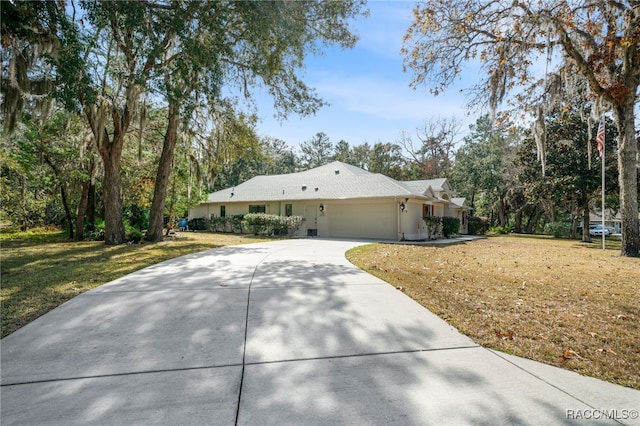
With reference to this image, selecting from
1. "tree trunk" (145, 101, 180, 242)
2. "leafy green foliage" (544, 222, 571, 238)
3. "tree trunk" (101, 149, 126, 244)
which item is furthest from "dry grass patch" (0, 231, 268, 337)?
"leafy green foliage" (544, 222, 571, 238)

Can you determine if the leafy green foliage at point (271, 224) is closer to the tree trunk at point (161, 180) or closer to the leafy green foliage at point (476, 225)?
the tree trunk at point (161, 180)

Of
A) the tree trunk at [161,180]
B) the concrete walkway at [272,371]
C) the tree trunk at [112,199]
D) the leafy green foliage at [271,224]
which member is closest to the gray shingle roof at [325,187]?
the leafy green foliage at [271,224]

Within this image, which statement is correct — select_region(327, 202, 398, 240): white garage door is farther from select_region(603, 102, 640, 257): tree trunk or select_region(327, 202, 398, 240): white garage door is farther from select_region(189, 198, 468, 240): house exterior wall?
select_region(603, 102, 640, 257): tree trunk

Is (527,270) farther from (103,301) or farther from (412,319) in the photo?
(103,301)

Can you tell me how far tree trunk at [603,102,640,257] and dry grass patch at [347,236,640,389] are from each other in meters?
3.54

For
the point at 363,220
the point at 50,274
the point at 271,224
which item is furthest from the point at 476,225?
the point at 50,274

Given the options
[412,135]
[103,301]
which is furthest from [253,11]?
[412,135]

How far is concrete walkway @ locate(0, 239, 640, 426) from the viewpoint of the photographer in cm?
225

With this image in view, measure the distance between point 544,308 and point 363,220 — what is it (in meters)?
14.1

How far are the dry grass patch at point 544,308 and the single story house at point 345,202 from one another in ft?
30.5

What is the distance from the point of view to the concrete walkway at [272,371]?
2.25m

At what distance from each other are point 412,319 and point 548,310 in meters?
2.14

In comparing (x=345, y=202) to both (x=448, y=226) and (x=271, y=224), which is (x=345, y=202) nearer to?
(x=271, y=224)

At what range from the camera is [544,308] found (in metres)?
4.70
